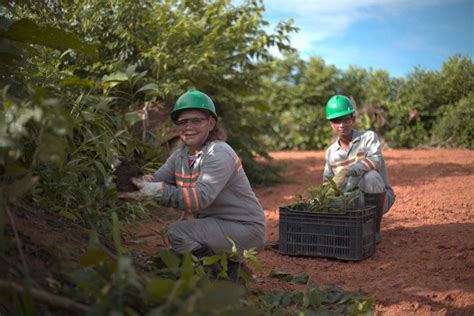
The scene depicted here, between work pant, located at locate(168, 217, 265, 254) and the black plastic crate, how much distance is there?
929 mm

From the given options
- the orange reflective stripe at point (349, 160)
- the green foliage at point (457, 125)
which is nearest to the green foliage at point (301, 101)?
the green foliage at point (457, 125)

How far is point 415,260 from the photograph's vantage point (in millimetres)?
3963

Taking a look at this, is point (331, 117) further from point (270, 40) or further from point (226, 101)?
point (270, 40)

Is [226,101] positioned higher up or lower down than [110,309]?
higher up

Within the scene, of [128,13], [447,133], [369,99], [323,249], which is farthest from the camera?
[369,99]

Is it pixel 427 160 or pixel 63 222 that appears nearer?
pixel 63 222

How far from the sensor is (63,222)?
2.67 m

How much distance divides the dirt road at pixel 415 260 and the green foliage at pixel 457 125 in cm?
463

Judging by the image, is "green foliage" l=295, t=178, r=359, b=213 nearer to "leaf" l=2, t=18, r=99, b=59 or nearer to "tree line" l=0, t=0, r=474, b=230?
"tree line" l=0, t=0, r=474, b=230

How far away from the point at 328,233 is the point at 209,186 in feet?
4.67

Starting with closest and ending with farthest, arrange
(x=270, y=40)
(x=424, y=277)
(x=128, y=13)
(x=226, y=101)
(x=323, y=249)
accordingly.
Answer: (x=424, y=277) → (x=323, y=249) → (x=128, y=13) → (x=226, y=101) → (x=270, y=40)

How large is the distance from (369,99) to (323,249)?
11.6 meters

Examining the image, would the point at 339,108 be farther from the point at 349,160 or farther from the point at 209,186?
the point at 209,186

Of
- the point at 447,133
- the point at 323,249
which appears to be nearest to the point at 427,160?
the point at 447,133
